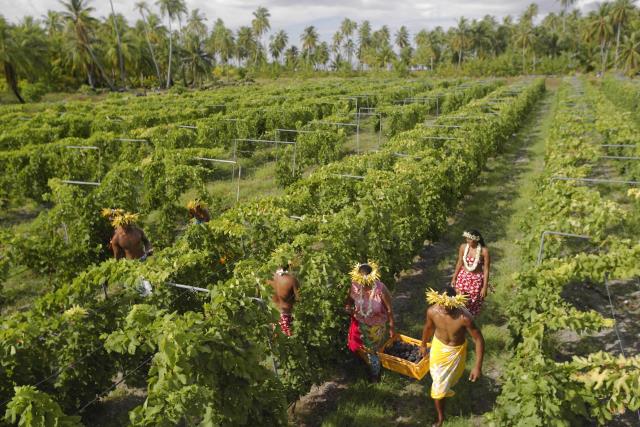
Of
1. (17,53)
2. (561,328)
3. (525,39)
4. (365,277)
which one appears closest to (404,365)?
(365,277)

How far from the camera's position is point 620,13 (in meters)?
66.6

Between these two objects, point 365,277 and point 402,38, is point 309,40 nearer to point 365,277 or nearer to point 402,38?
point 402,38

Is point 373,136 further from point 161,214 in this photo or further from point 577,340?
point 577,340

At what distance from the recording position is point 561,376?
13.6 ft

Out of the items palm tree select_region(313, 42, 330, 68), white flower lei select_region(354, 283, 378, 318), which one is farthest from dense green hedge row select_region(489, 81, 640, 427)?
palm tree select_region(313, 42, 330, 68)

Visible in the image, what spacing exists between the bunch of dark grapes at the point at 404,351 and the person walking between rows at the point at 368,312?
347mm

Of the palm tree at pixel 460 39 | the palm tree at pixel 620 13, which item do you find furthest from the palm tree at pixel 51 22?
the palm tree at pixel 620 13

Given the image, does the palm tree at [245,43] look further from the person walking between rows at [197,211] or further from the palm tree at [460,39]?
the person walking between rows at [197,211]

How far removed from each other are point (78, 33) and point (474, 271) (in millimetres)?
53650

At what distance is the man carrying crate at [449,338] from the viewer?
16.0ft

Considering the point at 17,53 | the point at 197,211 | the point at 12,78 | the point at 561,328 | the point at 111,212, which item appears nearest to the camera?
the point at 561,328

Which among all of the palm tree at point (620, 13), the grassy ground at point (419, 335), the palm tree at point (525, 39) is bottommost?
the grassy ground at point (419, 335)

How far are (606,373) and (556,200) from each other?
454 cm

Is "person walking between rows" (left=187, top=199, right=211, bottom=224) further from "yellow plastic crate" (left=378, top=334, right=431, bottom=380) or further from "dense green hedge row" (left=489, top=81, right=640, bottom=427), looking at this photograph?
"dense green hedge row" (left=489, top=81, right=640, bottom=427)
